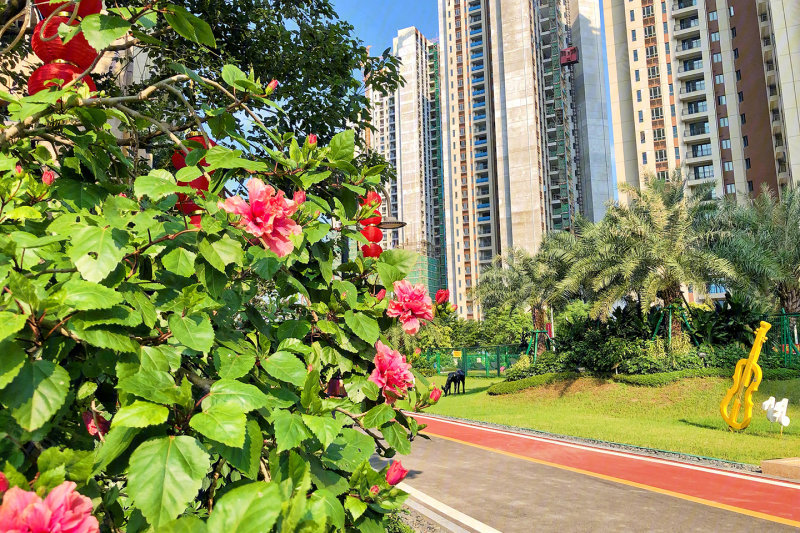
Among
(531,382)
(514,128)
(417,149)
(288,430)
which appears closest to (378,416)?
(288,430)

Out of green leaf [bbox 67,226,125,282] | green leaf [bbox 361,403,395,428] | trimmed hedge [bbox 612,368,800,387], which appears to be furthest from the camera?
trimmed hedge [bbox 612,368,800,387]

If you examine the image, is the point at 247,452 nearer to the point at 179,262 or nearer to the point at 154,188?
the point at 179,262

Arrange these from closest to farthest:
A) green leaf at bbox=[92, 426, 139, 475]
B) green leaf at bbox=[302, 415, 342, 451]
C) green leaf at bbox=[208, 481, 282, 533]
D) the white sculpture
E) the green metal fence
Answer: green leaf at bbox=[208, 481, 282, 533] → green leaf at bbox=[92, 426, 139, 475] → green leaf at bbox=[302, 415, 342, 451] → the white sculpture → the green metal fence

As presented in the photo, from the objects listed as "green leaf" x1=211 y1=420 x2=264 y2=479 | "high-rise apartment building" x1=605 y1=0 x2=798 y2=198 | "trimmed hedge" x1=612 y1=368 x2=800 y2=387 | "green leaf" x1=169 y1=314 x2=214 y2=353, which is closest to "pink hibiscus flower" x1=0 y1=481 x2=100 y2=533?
"green leaf" x1=211 y1=420 x2=264 y2=479

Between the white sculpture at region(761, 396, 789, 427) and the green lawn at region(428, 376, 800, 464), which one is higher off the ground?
the white sculpture at region(761, 396, 789, 427)

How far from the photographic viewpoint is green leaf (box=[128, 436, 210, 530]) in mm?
925

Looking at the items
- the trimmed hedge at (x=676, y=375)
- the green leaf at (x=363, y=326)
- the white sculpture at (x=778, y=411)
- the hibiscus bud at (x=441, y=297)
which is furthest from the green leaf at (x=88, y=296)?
the trimmed hedge at (x=676, y=375)

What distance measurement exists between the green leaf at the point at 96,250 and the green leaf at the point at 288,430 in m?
0.52

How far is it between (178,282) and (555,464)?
9.00 metres

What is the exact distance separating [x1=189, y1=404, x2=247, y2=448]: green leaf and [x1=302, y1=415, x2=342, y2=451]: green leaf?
0.25 metres

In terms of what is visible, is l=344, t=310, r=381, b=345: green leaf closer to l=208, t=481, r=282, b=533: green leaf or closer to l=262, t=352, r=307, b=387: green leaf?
l=262, t=352, r=307, b=387: green leaf

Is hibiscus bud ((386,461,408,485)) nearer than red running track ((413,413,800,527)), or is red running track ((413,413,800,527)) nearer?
hibiscus bud ((386,461,408,485))

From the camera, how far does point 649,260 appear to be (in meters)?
18.5

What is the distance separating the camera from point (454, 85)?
9019 cm
